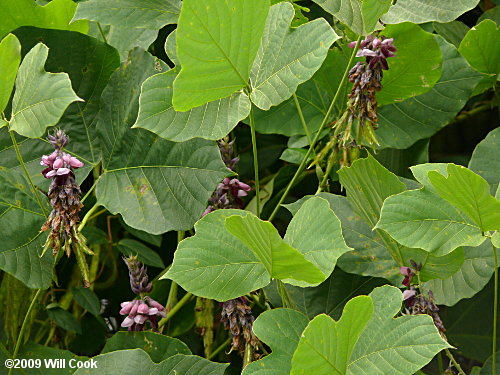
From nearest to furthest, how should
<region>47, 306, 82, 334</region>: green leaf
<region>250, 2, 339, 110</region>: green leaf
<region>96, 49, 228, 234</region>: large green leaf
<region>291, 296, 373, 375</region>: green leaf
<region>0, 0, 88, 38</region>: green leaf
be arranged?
1. <region>291, 296, 373, 375</region>: green leaf
2. <region>250, 2, 339, 110</region>: green leaf
3. <region>96, 49, 228, 234</region>: large green leaf
4. <region>0, 0, 88, 38</region>: green leaf
5. <region>47, 306, 82, 334</region>: green leaf

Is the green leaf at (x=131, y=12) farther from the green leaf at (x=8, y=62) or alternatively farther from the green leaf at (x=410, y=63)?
the green leaf at (x=410, y=63)

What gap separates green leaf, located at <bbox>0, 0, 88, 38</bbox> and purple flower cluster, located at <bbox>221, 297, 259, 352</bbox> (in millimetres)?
464

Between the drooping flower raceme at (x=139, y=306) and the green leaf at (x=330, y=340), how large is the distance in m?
0.30

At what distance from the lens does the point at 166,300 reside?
3.46ft

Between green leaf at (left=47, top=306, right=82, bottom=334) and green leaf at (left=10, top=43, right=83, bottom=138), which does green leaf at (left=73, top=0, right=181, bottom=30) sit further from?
green leaf at (left=47, top=306, right=82, bottom=334)

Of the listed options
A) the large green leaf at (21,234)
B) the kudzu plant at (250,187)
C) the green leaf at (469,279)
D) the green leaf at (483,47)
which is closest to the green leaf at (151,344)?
the kudzu plant at (250,187)

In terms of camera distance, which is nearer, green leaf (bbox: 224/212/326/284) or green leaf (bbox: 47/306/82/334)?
green leaf (bbox: 224/212/326/284)

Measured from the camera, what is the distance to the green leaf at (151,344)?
0.83 metres

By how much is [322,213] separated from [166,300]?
1.51 feet

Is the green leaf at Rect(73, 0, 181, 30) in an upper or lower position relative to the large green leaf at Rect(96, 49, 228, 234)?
upper

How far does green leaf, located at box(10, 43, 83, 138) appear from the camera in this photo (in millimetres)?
689

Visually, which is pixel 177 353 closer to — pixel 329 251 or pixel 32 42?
pixel 329 251

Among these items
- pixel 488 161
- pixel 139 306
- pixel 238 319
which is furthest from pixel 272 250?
pixel 488 161

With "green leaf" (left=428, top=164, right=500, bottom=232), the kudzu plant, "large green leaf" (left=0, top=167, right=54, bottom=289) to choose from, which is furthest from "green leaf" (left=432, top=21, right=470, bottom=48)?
"large green leaf" (left=0, top=167, right=54, bottom=289)
